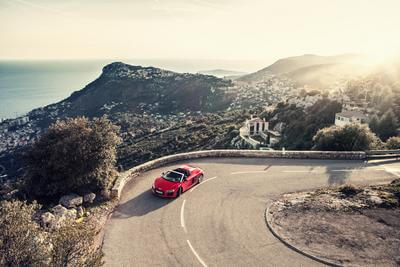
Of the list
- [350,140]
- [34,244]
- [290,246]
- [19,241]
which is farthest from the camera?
[350,140]

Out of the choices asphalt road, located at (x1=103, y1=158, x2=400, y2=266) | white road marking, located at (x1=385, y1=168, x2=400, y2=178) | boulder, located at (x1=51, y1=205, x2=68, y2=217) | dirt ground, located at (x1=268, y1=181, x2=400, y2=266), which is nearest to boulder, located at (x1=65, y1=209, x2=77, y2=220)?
boulder, located at (x1=51, y1=205, x2=68, y2=217)

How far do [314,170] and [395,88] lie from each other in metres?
56.2

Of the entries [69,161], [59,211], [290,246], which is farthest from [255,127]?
[59,211]

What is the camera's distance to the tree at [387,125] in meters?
46.0

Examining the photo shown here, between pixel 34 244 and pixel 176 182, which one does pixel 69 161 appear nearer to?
pixel 176 182

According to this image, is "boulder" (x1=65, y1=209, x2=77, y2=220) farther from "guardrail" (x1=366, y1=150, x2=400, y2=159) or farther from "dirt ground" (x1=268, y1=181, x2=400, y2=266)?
"guardrail" (x1=366, y1=150, x2=400, y2=159)

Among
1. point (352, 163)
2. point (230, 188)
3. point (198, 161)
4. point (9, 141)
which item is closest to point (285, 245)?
point (230, 188)

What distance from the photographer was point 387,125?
159ft

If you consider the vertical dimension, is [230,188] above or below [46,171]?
below

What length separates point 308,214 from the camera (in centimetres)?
1306

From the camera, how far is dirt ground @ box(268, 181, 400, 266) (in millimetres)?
10430

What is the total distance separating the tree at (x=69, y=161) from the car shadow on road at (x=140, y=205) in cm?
169

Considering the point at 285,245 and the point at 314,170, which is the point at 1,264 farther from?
the point at 314,170

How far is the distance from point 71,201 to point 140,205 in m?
2.96
